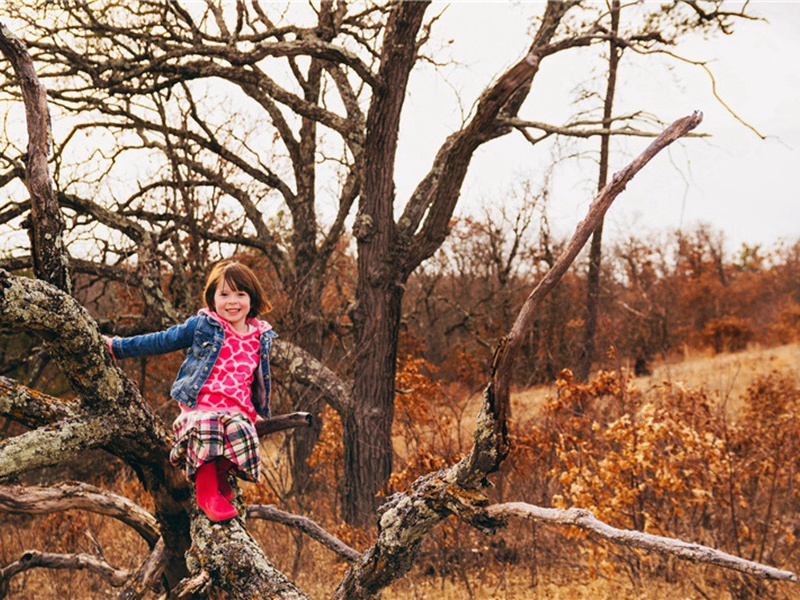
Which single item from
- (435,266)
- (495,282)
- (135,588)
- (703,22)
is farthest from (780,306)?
(135,588)

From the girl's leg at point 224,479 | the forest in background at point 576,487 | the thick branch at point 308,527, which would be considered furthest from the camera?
the forest in background at point 576,487

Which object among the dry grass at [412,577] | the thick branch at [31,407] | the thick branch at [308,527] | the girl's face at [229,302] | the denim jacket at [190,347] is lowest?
the dry grass at [412,577]

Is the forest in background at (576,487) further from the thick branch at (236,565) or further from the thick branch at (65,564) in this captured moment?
the thick branch at (236,565)

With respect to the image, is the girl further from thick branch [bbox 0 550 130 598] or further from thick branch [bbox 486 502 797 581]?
thick branch [bbox 0 550 130 598]

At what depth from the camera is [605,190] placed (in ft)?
6.73

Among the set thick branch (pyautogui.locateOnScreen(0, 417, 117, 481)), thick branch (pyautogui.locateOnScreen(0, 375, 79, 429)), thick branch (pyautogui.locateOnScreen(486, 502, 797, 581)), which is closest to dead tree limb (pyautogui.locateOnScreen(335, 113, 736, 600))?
thick branch (pyautogui.locateOnScreen(486, 502, 797, 581))

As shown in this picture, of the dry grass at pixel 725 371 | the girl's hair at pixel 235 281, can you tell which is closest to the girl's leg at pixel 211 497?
the girl's hair at pixel 235 281

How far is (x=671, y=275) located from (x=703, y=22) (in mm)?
24732

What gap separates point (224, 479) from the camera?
2916 millimetres

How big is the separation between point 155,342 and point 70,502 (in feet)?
4.24

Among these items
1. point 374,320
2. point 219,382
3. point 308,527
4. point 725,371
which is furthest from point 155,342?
point 725,371

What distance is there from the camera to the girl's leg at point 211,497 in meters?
2.77

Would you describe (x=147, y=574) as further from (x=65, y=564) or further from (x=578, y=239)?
(x=578, y=239)

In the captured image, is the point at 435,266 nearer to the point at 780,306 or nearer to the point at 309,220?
the point at 309,220
